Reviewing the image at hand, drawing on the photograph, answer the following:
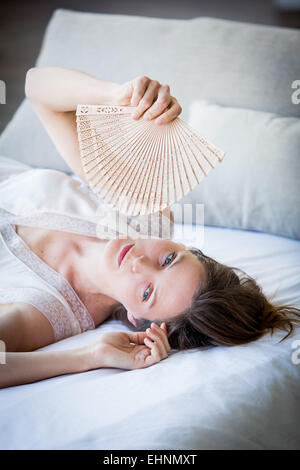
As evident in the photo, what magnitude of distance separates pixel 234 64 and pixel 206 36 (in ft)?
0.55

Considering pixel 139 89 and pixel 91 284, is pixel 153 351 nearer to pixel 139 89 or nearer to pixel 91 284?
pixel 91 284

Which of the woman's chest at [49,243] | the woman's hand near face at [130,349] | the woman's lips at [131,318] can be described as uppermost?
the woman's chest at [49,243]

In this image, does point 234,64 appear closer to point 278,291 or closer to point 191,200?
point 191,200

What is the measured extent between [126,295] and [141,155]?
0.35 metres

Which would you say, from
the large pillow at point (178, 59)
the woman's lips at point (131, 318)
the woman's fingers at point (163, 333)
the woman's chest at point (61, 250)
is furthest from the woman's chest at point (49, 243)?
the large pillow at point (178, 59)

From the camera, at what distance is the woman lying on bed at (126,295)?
869 mm

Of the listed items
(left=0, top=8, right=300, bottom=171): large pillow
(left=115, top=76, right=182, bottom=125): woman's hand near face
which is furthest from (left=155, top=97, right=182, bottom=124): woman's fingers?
(left=0, top=8, right=300, bottom=171): large pillow

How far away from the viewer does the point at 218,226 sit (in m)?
1.49

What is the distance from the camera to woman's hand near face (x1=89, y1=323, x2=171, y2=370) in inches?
34.9

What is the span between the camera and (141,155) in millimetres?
871

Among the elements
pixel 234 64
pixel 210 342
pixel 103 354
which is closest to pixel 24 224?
pixel 103 354

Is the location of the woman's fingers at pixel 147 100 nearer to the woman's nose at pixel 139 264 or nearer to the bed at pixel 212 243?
the woman's nose at pixel 139 264

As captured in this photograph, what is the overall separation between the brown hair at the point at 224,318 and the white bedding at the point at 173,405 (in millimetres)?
43
